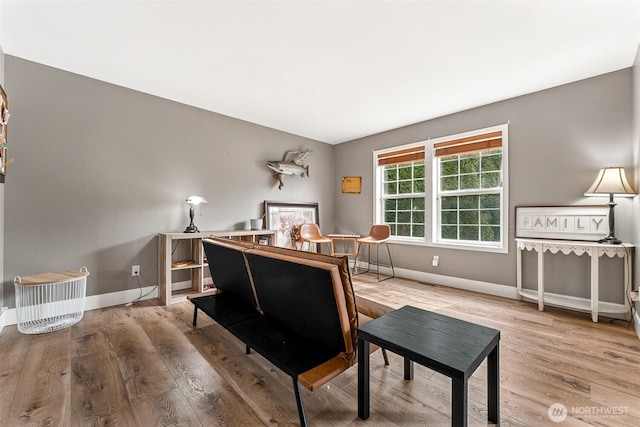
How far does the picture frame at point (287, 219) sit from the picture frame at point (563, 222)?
3034mm

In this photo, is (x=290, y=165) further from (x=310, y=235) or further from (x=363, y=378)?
(x=363, y=378)

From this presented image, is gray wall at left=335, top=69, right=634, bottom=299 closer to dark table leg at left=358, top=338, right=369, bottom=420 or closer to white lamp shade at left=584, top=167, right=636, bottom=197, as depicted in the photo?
white lamp shade at left=584, top=167, right=636, bottom=197

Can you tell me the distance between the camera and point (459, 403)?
3.21 feet

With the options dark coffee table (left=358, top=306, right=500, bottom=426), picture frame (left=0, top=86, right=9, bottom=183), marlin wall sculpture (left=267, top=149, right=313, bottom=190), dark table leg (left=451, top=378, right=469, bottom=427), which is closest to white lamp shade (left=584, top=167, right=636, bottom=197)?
dark coffee table (left=358, top=306, right=500, bottom=426)

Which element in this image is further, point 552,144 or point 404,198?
point 404,198

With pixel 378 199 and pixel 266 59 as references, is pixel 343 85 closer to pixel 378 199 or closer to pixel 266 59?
pixel 266 59

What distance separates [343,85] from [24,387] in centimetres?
341

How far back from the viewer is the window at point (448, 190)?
3400mm

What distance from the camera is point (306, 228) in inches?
176

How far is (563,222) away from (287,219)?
11.7 ft

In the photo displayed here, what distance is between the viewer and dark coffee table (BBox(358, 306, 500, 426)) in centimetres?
100

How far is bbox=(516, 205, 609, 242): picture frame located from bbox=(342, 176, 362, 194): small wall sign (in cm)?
245

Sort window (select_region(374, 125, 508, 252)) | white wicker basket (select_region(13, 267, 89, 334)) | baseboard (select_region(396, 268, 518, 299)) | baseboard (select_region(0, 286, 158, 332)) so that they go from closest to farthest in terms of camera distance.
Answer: white wicker basket (select_region(13, 267, 89, 334)), baseboard (select_region(0, 286, 158, 332)), baseboard (select_region(396, 268, 518, 299)), window (select_region(374, 125, 508, 252))

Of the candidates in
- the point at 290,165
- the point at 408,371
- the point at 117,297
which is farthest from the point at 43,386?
the point at 290,165
